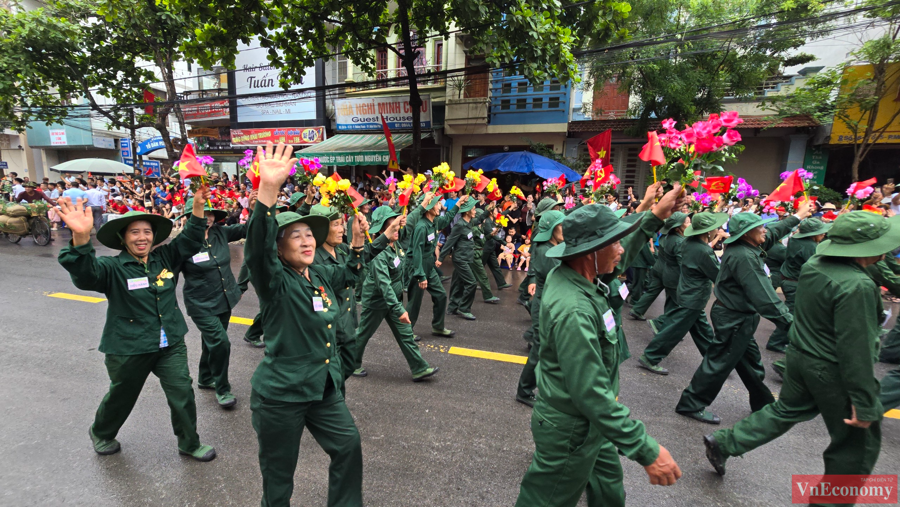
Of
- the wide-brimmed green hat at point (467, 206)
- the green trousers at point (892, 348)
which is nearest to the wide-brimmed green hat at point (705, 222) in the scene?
the green trousers at point (892, 348)

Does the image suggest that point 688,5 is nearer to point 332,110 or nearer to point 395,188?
point 395,188

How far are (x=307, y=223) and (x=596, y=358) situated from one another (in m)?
1.78

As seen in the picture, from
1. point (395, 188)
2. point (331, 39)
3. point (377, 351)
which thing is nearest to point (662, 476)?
point (377, 351)

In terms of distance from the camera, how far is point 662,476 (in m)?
1.86

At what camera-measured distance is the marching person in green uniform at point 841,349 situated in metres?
2.47

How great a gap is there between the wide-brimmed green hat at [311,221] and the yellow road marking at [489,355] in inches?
121

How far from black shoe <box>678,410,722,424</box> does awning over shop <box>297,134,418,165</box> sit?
13479 millimetres

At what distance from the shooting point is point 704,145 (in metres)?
2.52

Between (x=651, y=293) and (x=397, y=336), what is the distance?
408cm

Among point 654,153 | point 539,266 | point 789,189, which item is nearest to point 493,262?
point 539,266

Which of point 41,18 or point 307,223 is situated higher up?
point 41,18

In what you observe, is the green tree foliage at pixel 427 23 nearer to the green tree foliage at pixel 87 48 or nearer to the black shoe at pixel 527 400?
the green tree foliage at pixel 87 48

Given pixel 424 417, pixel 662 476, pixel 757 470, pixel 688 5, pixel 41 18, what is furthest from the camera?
A: pixel 41 18

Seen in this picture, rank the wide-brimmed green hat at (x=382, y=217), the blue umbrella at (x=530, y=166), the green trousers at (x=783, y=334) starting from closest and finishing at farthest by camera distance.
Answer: the wide-brimmed green hat at (x=382, y=217), the green trousers at (x=783, y=334), the blue umbrella at (x=530, y=166)
